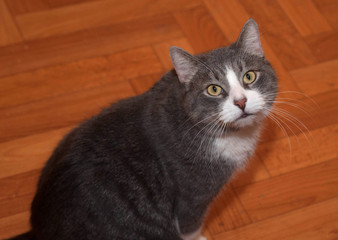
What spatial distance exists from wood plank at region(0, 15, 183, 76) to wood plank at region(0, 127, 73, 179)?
33cm

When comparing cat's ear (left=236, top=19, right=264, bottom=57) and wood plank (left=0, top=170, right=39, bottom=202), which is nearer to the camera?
cat's ear (left=236, top=19, right=264, bottom=57)

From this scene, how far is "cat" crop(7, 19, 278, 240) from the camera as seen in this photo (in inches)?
54.5

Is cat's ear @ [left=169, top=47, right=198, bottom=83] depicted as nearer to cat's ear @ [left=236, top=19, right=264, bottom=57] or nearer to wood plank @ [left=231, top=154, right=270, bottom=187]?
cat's ear @ [left=236, top=19, right=264, bottom=57]

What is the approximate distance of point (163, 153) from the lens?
1.46 metres

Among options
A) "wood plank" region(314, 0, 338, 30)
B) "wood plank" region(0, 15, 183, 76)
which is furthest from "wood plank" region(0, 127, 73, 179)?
"wood plank" region(314, 0, 338, 30)

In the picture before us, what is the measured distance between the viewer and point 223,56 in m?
1.43

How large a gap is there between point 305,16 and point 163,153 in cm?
119

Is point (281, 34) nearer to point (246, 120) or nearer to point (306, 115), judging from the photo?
point (306, 115)

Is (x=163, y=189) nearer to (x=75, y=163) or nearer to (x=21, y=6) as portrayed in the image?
(x=75, y=163)

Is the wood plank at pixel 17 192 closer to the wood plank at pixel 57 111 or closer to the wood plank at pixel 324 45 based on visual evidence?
the wood plank at pixel 57 111

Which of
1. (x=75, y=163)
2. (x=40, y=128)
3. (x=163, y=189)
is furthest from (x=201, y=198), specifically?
(x=40, y=128)

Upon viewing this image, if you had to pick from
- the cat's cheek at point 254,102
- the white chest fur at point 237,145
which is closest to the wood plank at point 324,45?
the white chest fur at point 237,145

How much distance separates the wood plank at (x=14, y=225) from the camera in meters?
1.70

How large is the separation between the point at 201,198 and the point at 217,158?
0.13m
